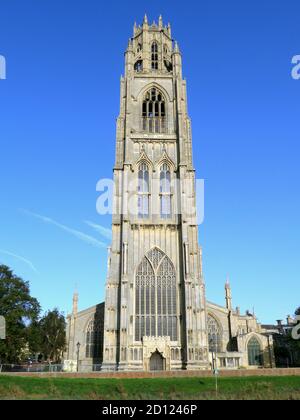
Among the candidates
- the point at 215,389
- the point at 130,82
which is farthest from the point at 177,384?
the point at 130,82

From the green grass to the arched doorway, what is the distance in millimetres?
10821

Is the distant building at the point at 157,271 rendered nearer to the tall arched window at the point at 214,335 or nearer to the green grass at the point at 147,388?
the tall arched window at the point at 214,335

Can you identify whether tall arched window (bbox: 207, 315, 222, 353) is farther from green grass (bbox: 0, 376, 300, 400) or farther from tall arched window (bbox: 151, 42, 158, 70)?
tall arched window (bbox: 151, 42, 158, 70)

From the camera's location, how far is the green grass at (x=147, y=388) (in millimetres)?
28750

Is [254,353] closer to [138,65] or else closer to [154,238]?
[154,238]

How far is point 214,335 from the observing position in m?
50.4

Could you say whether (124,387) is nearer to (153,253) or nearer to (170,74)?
(153,253)

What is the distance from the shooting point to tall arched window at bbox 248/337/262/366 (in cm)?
5034

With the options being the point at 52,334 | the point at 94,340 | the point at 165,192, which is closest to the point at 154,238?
the point at 165,192

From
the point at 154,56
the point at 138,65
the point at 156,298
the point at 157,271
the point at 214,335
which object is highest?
the point at 154,56

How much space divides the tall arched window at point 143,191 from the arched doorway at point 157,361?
52.1 feet

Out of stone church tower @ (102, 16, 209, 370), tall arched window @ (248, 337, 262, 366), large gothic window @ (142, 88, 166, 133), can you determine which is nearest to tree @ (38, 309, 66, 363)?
stone church tower @ (102, 16, 209, 370)

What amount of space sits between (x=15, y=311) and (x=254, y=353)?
2868 cm

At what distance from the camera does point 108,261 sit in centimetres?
4647
